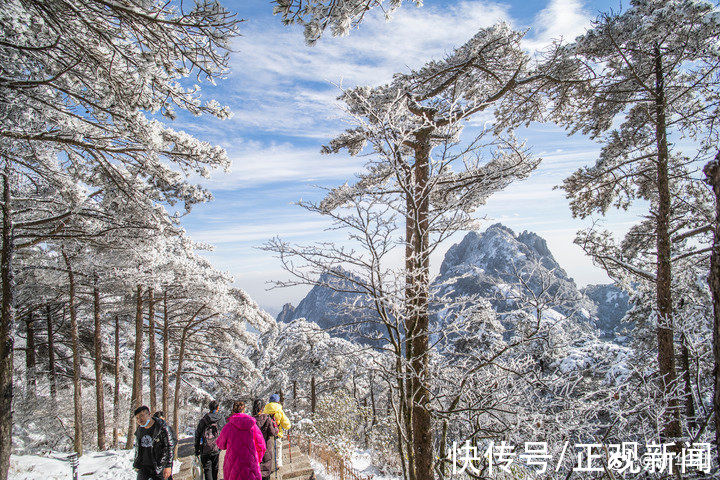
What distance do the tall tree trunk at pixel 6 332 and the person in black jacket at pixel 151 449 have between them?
3838 mm

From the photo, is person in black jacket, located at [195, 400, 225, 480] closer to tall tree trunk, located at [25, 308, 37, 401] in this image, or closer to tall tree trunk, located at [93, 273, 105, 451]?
tall tree trunk, located at [93, 273, 105, 451]

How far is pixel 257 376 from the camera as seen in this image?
1820cm

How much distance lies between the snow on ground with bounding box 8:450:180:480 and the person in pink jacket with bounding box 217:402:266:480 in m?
5.89

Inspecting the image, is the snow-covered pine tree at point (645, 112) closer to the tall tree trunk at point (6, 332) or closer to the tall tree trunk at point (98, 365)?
the tall tree trunk at point (6, 332)

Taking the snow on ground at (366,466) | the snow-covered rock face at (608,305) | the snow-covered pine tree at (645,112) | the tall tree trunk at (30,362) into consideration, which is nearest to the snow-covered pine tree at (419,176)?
the snow-covered pine tree at (645,112)

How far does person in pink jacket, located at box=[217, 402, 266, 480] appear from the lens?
434 cm

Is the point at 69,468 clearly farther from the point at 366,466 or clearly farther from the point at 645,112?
the point at 645,112

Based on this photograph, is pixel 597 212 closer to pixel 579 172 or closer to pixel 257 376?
pixel 579 172

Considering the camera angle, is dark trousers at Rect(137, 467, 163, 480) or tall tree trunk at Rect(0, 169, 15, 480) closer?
dark trousers at Rect(137, 467, 163, 480)

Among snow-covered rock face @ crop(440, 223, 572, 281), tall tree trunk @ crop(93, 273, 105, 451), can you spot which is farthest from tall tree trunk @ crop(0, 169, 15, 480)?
snow-covered rock face @ crop(440, 223, 572, 281)

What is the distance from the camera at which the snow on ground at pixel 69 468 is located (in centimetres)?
788

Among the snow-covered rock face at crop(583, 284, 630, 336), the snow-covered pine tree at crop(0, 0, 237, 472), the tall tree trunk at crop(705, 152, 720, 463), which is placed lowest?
the snow-covered rock face at crop(583, 284, 630, 336)

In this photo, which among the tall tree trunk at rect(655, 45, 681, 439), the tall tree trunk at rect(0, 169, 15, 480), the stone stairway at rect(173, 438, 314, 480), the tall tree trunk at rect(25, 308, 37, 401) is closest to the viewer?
the tall tree trunk at rect(655, 45, 681, 439)

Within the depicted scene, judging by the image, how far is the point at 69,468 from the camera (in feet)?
28.0
